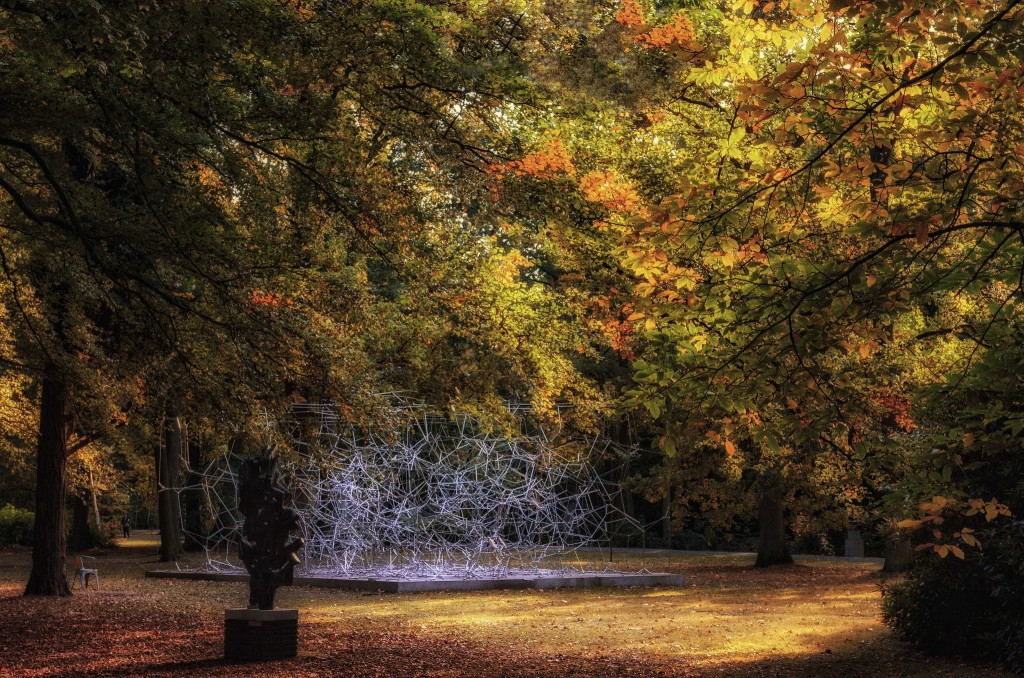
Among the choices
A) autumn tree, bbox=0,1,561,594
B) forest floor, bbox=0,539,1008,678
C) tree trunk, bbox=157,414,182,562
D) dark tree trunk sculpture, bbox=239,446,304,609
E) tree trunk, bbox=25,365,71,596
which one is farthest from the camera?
tree trunk, bbox=157,414,182,562

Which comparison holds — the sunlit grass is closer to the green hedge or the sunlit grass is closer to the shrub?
the shrub

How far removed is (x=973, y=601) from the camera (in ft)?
35.0

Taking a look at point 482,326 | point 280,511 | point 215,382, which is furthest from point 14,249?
point 482,326

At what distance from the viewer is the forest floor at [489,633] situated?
10.4m

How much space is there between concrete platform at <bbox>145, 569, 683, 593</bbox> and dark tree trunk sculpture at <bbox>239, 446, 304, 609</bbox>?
23.8ft

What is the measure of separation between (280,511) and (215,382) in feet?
5.59

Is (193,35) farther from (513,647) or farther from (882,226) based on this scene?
(513,647)

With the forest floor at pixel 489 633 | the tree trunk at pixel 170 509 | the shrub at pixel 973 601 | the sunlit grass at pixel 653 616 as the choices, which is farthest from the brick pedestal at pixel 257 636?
the tree trunk at pixel 170 509

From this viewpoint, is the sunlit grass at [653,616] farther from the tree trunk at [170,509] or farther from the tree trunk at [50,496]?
the tree trunk at [170,509]

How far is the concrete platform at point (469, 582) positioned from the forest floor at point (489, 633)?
1.62ft

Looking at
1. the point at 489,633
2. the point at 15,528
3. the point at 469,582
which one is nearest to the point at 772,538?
the point at 469,582

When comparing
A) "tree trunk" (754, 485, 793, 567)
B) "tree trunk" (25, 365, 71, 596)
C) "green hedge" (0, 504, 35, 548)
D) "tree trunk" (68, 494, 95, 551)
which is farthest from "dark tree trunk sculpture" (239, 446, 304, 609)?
"green hedge" (0, 504, 35, 548)

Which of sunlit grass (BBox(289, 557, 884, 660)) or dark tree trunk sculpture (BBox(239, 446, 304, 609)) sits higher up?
dark tree trunk sculpture (BBox(239, 446, 304, 609))

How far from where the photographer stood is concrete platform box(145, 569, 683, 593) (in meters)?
18.7
